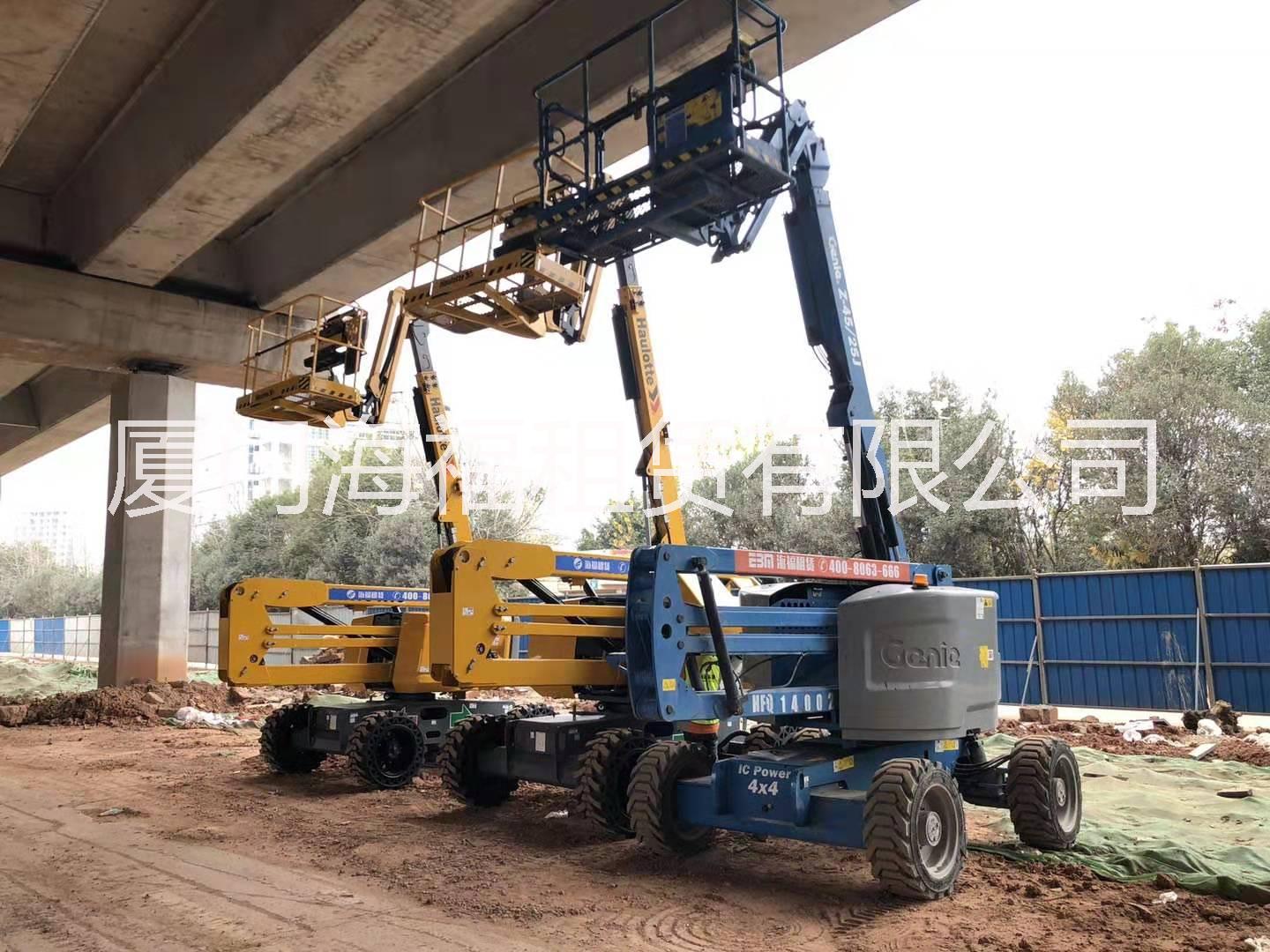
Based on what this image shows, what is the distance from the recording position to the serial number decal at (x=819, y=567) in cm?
670

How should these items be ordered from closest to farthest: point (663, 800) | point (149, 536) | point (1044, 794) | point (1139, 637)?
point (663, 800) < point (1044, 794) < point (1139, 637) < point (149, 536)

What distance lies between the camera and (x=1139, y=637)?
55.4 feet

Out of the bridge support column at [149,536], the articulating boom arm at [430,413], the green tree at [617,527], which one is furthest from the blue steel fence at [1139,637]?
the green tree at [617,527]

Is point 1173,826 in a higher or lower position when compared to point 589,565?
lower

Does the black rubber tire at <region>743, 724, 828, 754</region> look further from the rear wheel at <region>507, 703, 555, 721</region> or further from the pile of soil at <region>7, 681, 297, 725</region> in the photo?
the pile of soil at <region>7, 681, 297, 725</region>

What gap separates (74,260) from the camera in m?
17.2

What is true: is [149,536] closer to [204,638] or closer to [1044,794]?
[1044,794]

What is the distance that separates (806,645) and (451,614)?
8.25 feet

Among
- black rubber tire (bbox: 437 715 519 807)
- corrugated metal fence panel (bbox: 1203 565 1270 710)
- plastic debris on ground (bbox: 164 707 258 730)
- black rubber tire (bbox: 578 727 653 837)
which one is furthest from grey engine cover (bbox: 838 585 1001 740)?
plastic debris on ground (bbox: 164 707 258 730)

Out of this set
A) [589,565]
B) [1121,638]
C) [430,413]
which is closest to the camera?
[589,565]

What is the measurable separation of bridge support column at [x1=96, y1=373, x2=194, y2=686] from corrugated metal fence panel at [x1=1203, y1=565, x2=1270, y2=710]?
17.5m

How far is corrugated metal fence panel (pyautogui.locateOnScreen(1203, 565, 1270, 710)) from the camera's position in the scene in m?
15.5

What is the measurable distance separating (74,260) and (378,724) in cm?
1138

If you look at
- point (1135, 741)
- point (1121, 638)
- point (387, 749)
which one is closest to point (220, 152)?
point (387, 749)
